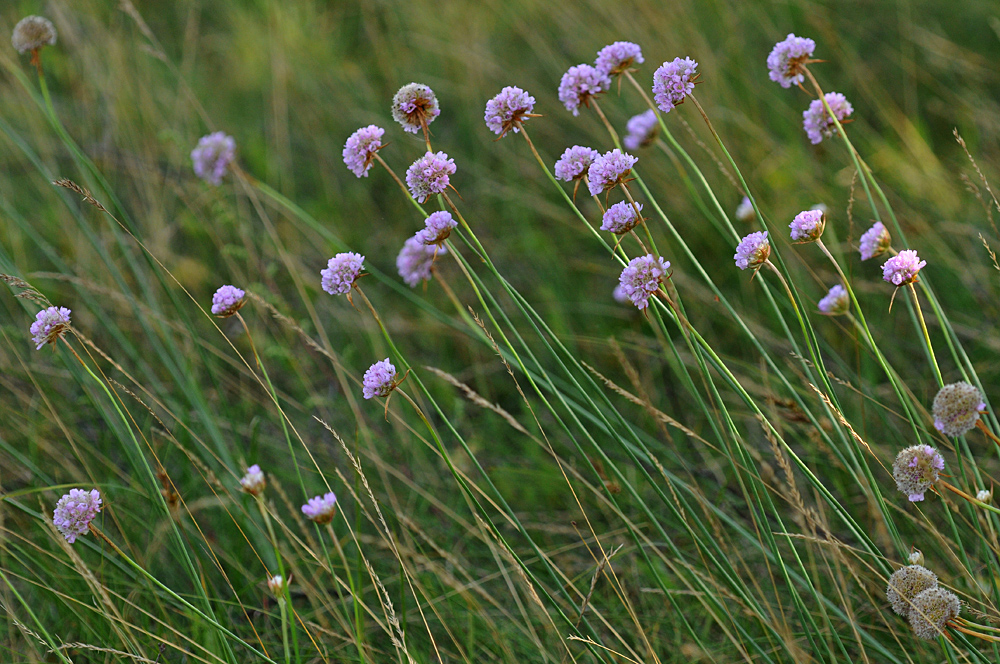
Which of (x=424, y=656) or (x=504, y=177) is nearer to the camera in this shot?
(x=424, y=656)

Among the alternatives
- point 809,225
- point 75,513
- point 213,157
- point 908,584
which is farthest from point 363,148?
point 213,157

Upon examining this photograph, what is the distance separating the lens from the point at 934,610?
111 centimetres

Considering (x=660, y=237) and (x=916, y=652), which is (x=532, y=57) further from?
(x=916, y=652)

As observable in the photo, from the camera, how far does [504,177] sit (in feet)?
10.6

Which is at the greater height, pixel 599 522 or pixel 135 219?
pixel 135 219

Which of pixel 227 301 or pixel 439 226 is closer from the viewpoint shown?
pixel 439 226

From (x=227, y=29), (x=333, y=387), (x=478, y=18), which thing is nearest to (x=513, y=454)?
(x=333, y=387)

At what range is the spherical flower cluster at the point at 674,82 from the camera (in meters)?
1.30

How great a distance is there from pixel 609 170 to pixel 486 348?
1.46 metres

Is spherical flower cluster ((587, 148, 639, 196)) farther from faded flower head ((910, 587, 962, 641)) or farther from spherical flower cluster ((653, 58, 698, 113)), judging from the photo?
faded flower head ((910, 587, 962, 641))

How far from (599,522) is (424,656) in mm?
637

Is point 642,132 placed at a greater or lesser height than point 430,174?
lesser

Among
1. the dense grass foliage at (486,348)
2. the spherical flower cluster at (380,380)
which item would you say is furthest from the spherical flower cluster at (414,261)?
the spherical flower cluster at (380,380)

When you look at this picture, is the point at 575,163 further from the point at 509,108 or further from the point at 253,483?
the point at 253,483
